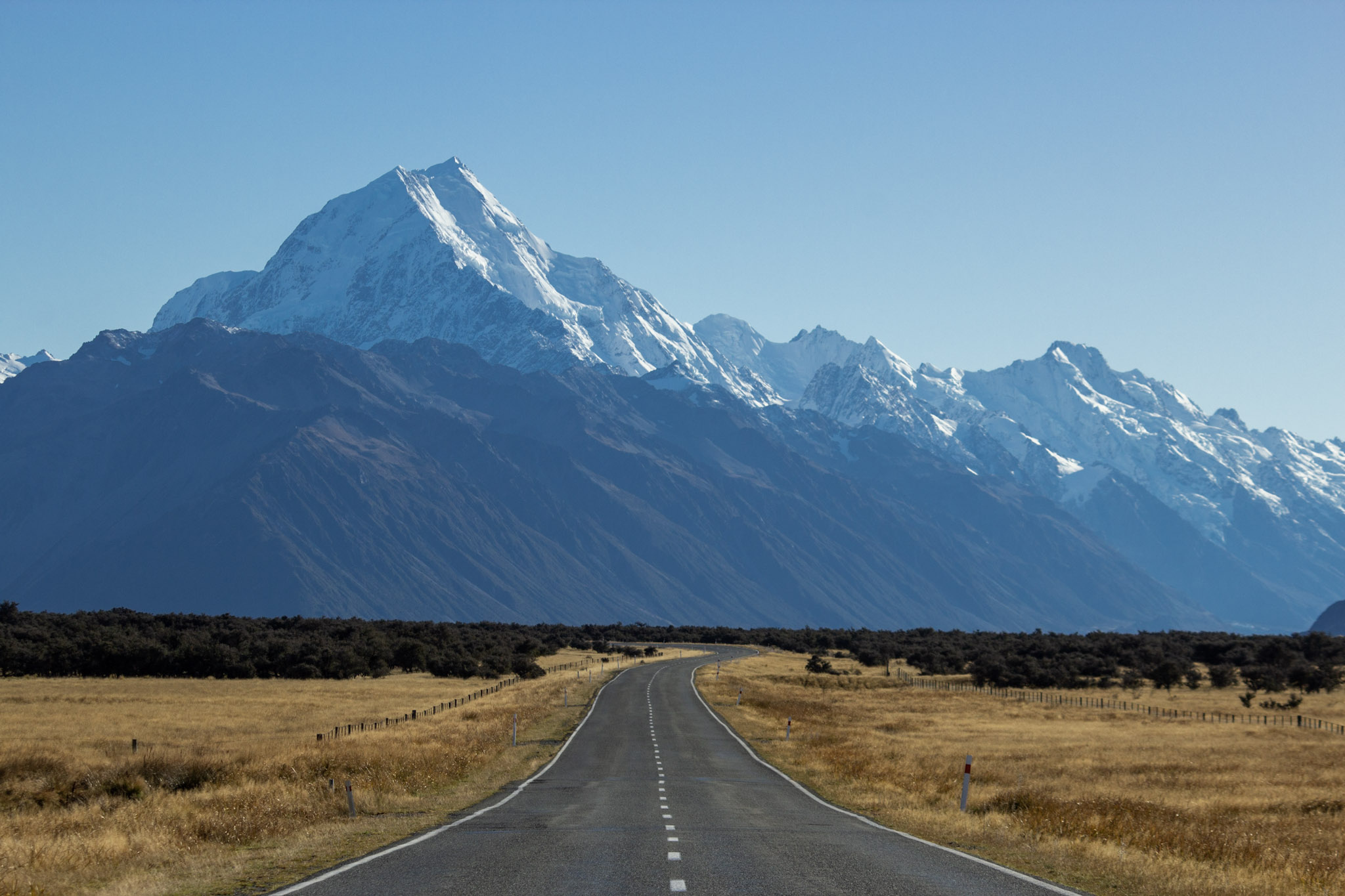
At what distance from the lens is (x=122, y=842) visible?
21406 mm

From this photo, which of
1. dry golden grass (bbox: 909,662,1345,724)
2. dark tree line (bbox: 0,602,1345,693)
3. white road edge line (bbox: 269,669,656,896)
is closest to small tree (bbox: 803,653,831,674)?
dark tree line (bbox: 0,602,1345,693)

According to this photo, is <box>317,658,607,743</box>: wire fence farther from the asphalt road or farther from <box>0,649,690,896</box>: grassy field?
the asphalt road

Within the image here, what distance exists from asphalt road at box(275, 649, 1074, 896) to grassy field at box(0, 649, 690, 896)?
158cm

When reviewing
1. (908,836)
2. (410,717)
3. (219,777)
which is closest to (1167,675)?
(410,717)

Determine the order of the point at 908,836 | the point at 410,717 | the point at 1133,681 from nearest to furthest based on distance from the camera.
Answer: the point at 908,836 → the point at 410,717 → the point at 1133,681

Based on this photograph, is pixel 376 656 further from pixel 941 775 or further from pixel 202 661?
pixel 941 775

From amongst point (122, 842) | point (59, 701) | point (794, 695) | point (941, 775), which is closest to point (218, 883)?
point (122, 842)

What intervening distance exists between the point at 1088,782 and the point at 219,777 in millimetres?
27377

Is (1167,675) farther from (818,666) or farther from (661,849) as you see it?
(661,849)

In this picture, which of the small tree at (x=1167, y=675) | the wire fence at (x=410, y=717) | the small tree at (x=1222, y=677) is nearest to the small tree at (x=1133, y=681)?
the small tree at (x=1167, y=675)

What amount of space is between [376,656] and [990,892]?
83657 mm

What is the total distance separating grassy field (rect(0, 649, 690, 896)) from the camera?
64.5 ft

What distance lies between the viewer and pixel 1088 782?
41.2 meters

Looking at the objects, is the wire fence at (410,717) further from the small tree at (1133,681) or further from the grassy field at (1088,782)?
the small tree at (1133,681)
